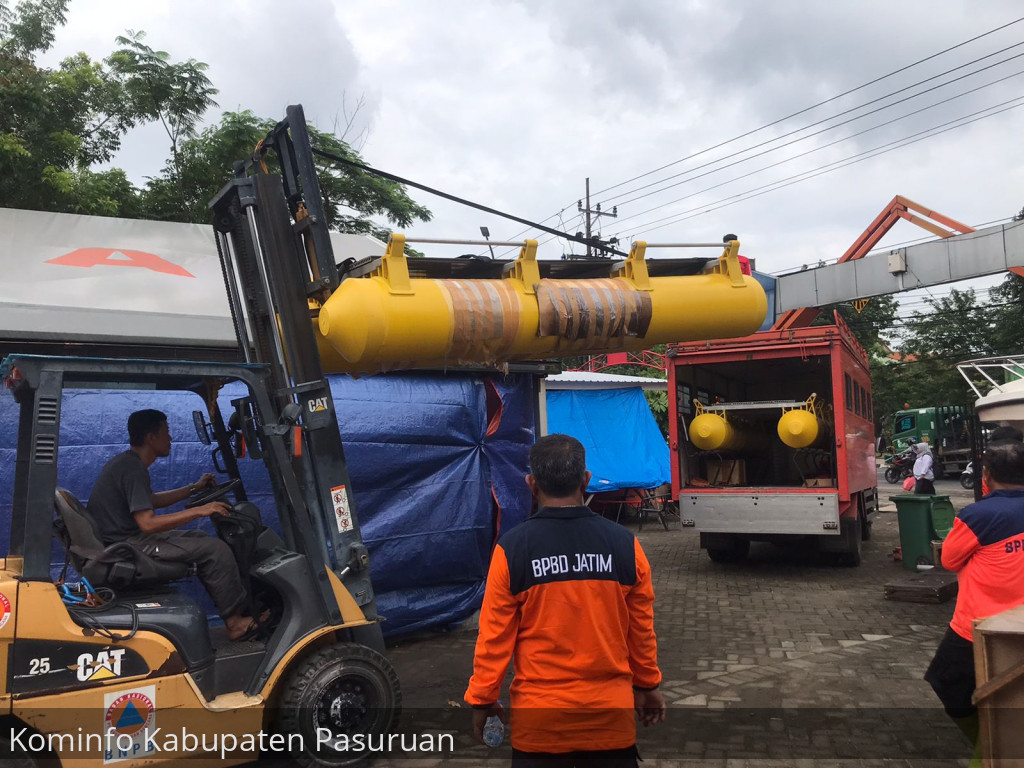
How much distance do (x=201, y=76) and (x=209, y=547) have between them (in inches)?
406

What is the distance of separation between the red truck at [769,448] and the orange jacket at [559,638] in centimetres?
728

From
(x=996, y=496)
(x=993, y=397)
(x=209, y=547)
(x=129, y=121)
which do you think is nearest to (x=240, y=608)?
(x=209, y=547)

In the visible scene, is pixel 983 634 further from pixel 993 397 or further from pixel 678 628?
pixel 993 397

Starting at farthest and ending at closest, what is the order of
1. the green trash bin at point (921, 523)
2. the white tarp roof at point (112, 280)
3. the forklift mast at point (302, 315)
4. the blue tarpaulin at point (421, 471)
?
the green trash bin at point (921, 523) → the white tarp roof at point (112, 280) → the blue tarpaulin at point (421, 471) → the forklift mast at point (302, 315)

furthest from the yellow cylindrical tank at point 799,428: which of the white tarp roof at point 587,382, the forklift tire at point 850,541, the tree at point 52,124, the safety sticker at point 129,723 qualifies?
the tree at point 52,124

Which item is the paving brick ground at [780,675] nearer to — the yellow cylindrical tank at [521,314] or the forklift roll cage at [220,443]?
the forklift roll cage at [220,443]

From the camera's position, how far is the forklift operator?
3.82m

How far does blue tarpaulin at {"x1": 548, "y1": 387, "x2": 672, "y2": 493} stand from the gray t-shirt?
1044 cm

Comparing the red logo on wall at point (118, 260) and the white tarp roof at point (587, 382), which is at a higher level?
the red logo on wall at point (118, 260)

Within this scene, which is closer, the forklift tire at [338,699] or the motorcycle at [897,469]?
the forklift tire at [338,699]

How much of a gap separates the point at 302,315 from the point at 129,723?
2.06 m

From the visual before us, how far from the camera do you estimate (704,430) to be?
9.83 m

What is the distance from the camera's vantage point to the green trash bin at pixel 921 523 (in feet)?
31.7

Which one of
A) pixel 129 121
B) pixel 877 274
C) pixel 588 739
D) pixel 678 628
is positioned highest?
pixel 129 121
